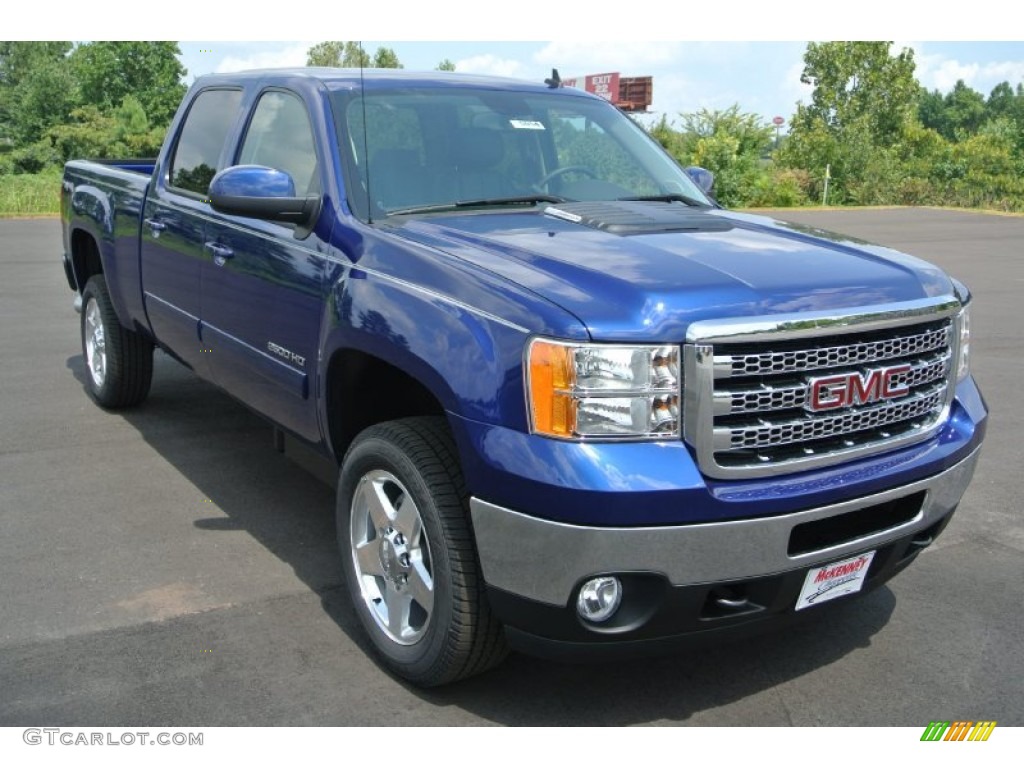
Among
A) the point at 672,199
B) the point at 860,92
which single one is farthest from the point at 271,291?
the point at 860,92

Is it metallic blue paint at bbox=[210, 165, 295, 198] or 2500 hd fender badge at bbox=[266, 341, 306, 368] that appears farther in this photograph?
2500 hd fender badge at bbox=[266, 341, 306, 368]

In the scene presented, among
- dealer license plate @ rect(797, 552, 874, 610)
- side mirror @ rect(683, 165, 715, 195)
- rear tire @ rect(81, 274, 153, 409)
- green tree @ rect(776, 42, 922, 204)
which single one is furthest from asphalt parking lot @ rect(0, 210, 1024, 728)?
green tree @ rect(776, 42, 922, 204)

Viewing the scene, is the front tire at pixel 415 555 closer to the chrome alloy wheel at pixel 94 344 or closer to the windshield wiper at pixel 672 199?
the windshield wiper at pixel 672 199

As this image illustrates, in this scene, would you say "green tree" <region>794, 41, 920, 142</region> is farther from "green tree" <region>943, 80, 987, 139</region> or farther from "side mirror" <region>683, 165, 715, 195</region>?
"green tree" <region>943, 80, 987, 139</region>

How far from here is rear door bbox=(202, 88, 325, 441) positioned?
4102 mm

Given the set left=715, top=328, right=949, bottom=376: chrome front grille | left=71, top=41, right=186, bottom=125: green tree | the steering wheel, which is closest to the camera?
left=715, top=328, right=949, bottom=376: chrome front grille

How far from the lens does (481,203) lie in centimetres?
426

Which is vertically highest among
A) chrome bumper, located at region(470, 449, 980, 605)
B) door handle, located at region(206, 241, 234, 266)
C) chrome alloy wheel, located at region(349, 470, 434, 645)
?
door handle, located at region(206, 241, 234, 266)

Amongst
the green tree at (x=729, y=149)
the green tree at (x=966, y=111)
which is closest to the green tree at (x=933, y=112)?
the green tree at (x=966, y=111)

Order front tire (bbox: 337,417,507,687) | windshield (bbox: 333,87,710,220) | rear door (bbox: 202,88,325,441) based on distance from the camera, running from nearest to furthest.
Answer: front tire (bbox: 337,417,507,687), rear door (bbox: 202,88,325,441), windshield (bbox: 333,87,710,220)

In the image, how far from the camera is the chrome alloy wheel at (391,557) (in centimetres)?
346

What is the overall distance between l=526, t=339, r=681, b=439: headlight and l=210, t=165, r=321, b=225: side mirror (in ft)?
4.94

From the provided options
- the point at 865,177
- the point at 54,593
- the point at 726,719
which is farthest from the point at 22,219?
the point at 865,177

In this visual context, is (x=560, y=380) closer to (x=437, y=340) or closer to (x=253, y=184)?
(x=437, y=340)
